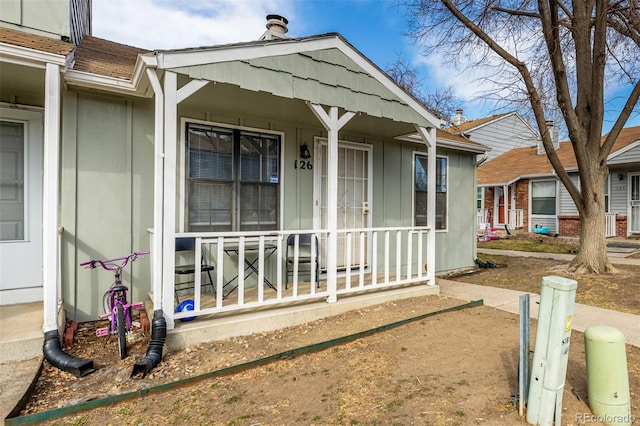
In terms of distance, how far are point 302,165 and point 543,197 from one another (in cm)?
1448

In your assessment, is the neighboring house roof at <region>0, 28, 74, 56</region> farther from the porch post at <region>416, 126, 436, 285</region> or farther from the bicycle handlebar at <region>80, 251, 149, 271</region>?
the porch post at <region>416, 126, 436, 285</region>

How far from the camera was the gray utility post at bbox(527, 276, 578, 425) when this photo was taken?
212cm

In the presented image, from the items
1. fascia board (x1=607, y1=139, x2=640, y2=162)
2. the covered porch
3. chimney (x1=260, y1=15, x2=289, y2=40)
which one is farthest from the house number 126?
fascia board (x1=607, y1=139, x2=640, y2=162)

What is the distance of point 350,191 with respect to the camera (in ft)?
19.6

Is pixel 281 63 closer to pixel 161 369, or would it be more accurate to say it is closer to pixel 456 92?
pixel 161 369

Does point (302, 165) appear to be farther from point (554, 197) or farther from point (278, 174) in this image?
point (554, 197)

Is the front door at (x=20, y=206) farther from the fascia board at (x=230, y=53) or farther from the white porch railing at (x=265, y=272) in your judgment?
the fascia board at (x=230, y=53)

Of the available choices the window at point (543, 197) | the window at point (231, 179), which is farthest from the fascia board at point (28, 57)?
the window at point (543, 197)

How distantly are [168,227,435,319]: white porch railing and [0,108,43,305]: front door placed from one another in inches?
63.1

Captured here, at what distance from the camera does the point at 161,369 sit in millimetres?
2943

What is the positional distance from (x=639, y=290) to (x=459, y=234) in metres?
2.98

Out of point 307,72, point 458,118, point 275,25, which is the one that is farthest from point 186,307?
point 458,118

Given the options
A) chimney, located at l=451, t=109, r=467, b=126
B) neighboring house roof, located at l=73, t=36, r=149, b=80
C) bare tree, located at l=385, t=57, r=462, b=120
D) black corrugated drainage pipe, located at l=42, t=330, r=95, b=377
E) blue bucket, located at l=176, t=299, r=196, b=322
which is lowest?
black corrugated drainage pipe, located at l=42, t=330, r=95, b=377

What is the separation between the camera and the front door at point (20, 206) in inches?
147
